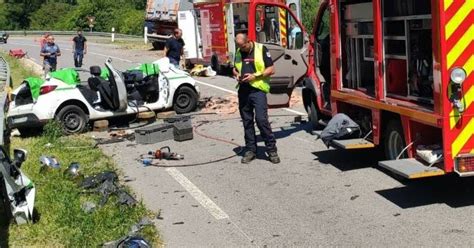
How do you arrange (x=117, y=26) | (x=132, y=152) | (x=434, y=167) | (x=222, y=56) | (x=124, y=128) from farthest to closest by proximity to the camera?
(x=117, y=26) → (x=222, y=56) → (x=124, y=128) → (x=132, y=152) → (x=434, y=167)

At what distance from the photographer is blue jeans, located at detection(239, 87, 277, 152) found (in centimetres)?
870

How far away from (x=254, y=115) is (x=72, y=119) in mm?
4464

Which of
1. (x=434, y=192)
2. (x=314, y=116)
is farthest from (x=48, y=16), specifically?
(x=434, y=192)

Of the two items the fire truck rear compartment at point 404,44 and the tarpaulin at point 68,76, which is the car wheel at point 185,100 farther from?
the fire truck rear compartment at point 404,44

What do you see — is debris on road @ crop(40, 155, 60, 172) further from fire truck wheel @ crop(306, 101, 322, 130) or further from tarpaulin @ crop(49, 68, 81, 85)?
fire truck wheel @ crop(306, 101, 322, 130)

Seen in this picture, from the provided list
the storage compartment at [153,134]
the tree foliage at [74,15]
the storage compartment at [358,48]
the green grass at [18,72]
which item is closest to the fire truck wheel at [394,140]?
the storage compartment at [358,48]

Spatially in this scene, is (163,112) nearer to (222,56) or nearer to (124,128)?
(124,128)

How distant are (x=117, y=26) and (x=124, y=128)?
50.4 m

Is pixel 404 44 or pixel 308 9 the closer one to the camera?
pixel 404 44

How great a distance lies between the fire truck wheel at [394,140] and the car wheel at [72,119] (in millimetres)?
6484

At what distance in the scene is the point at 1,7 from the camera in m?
88.4

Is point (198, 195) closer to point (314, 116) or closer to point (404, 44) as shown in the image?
point (404, 44)

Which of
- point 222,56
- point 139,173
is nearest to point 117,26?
point 222,56

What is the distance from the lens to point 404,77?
7.33 metres
